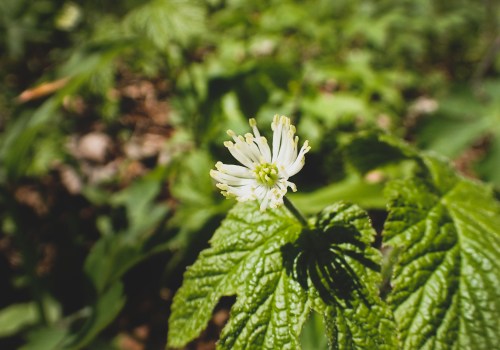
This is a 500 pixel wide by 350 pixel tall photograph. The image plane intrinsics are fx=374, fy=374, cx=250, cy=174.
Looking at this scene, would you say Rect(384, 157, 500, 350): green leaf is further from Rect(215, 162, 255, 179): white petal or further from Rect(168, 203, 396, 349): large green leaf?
Rect(215, 162, 255, 179): white petal

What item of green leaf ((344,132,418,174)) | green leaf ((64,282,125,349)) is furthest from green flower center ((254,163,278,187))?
green leaf ((64,282,125,349))

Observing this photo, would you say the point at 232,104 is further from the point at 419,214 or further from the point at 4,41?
the point at 4,41

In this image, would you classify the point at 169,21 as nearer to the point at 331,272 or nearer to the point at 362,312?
the point at 331,272

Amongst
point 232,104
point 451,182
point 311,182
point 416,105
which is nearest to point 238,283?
point 451,182

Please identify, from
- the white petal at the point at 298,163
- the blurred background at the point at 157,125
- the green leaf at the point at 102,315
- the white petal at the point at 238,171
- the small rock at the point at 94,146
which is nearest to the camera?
the white petal at the point at 298,163

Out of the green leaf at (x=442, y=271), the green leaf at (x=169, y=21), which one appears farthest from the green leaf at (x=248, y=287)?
the green leaf at (x=169, y=21)

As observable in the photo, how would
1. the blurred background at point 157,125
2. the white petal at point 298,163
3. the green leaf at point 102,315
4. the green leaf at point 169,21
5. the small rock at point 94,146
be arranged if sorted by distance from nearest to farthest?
the white petal at point 298,163, the green leaf at point 102,315, the blurred background at point 157,125, the green leaf at point 169,21, the small rock at point 94,146

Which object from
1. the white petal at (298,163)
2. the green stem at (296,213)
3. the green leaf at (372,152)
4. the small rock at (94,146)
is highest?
the small rock at (94,146)

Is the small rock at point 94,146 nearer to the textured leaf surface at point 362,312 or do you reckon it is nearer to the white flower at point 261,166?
the white flower at point 261,166
